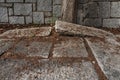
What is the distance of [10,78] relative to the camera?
5.50 ft

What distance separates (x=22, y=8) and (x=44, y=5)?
17.7 inches

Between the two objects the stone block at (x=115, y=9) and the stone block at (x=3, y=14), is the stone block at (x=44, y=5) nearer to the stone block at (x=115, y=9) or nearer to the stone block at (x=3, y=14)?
the stone block at (x=3, y=14)

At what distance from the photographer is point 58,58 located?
2129 millimetres

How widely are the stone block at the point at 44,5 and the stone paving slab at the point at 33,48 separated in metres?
1.56

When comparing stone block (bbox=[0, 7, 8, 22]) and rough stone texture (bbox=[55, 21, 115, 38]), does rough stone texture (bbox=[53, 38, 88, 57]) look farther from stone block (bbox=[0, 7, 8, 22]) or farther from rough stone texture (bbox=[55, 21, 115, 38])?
stone block (bbox=[0, 7, 8, 22])

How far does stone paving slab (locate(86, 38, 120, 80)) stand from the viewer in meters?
1.78

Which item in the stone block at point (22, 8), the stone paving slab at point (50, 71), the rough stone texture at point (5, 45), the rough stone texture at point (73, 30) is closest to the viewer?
the stone paving slab at point (50, 71)

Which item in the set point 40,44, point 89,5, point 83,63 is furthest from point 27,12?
point 83,63

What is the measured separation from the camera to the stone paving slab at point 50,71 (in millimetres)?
1688

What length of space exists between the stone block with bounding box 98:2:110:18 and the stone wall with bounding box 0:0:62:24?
2.67ft

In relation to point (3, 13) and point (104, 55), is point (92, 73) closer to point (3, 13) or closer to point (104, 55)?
point (104, 55)

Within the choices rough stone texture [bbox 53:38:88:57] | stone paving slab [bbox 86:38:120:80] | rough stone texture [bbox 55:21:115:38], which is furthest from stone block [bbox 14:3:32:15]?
stone paving slab [bbox 86:38:120:80]

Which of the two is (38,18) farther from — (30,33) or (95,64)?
(95,64)

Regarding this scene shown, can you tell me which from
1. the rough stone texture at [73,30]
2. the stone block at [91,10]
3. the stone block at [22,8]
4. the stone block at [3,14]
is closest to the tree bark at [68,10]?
the rough stone texture at [73,30]
